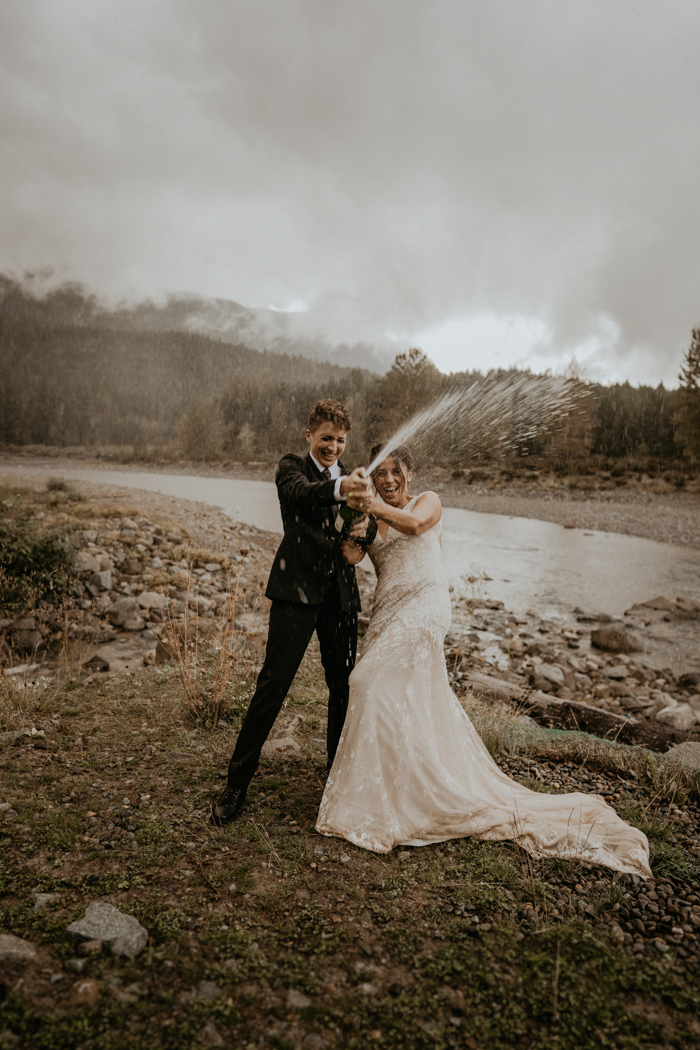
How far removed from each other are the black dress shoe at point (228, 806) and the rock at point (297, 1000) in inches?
56.5

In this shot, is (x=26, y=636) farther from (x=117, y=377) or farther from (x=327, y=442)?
(x=117, y=377)

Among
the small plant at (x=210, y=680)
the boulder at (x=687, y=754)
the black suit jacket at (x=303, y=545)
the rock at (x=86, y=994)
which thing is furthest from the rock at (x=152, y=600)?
the boulder at (x=687, y=754)

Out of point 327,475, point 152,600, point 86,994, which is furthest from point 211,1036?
point 152,600

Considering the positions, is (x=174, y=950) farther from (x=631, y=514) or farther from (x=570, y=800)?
(x=631, y=514)

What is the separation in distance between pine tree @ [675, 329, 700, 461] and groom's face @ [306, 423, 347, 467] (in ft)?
110

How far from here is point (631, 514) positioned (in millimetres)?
26891

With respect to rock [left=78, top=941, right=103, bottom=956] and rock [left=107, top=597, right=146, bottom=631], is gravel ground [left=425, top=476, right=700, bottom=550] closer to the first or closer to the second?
rock [left=107, top=597, right=146, bottom=631]

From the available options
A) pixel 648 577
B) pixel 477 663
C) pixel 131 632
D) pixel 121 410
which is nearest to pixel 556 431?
pixel 648 577

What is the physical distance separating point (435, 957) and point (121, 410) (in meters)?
98.2

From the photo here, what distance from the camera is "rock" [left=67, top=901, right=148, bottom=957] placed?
2.53 metres

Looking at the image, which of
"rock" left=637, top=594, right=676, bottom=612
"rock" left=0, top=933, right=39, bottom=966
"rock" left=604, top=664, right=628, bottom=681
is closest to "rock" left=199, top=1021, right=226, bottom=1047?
"rock" left=0, top=933, right=39, bottom=966

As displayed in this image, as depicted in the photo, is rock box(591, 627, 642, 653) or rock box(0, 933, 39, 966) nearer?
rock box(0, 933, 39, 966)

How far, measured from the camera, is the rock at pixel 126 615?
8.31 metres

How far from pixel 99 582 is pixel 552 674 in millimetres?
7704
